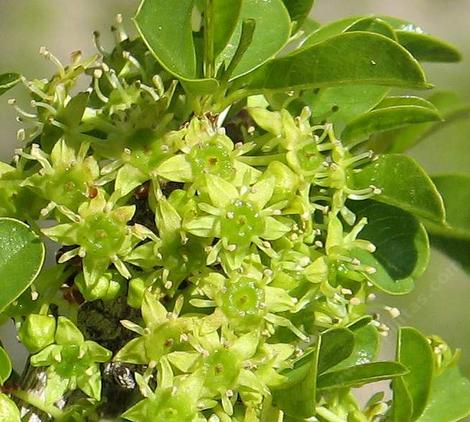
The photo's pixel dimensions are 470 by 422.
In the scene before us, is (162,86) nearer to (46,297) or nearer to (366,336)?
(46,297)

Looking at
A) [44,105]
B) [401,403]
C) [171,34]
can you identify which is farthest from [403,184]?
[44,105]

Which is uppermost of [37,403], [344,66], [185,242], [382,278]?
[344,66]

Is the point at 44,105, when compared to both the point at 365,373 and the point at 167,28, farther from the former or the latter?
the point at 365,373

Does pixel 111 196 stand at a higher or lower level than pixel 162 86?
lower

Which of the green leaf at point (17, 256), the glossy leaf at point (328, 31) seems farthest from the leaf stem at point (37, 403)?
the glossy leaf at point (328, 31)

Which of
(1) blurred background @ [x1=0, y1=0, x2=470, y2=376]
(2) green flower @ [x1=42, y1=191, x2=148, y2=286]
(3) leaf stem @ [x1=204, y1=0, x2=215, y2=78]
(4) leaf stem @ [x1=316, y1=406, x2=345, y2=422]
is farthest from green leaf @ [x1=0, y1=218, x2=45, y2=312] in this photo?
(1) blurred background @ [x1=0, y1=0, x2=470, y2=376]

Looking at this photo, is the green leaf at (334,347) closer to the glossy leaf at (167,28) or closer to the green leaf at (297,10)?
the glossy leaf at (167,28)

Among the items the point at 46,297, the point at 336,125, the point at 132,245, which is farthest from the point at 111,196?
the point at 336,125
